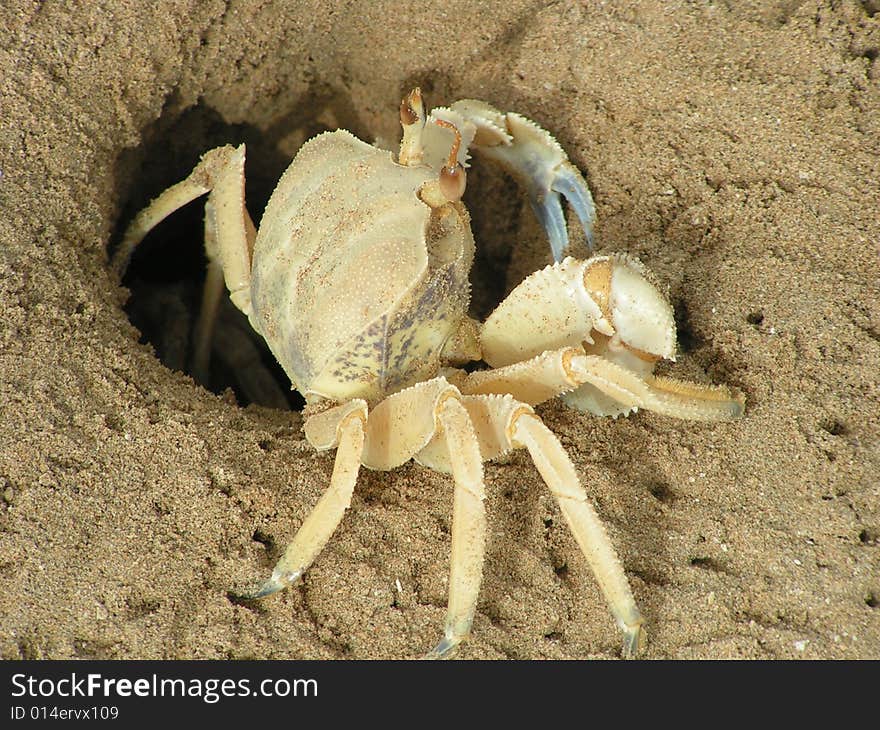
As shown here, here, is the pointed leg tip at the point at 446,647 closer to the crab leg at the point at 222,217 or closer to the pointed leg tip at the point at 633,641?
the pointed leg tip at the point at 633,641

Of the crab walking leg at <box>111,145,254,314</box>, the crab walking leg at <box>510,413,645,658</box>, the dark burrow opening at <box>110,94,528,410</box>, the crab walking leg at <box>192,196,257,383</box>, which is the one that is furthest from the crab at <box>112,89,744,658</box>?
the dark burrow opening at <box>110,94,528,410</box>

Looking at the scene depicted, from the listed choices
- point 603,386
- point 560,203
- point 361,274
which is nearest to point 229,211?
point 361,274

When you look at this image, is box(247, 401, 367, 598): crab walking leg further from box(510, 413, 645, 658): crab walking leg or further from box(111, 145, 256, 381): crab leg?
box(111, 145, 256, 381): crab leg

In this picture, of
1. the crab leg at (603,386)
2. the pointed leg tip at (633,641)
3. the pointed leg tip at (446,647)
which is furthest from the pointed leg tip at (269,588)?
the pointed leg tip at (633,641)

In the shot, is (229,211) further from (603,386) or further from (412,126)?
(603,386)

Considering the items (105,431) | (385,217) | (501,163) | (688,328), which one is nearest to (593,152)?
(501,163)

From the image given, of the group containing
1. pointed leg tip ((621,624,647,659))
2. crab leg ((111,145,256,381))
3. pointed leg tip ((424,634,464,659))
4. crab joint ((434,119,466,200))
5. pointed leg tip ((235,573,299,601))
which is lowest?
pointed leg tip ((621,624,647,659))
